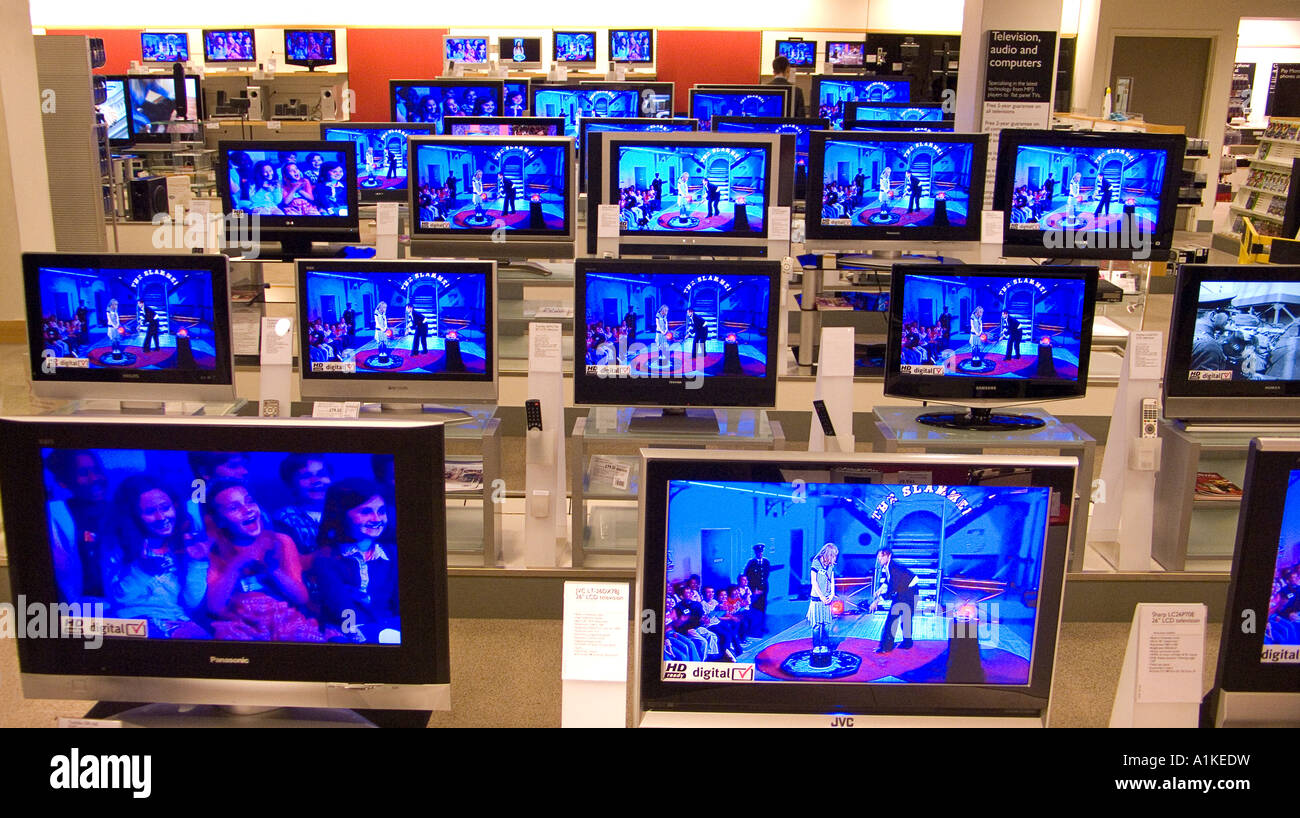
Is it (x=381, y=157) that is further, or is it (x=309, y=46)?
(x=309, y=46)

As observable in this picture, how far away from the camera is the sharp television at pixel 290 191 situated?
5852mm

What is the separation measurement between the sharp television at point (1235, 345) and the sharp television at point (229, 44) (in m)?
15.7

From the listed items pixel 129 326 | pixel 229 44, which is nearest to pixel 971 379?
pixel 129 326

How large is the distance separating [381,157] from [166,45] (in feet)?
37.0

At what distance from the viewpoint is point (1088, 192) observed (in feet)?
19.4

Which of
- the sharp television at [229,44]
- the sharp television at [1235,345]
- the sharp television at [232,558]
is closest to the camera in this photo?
the sharp television at [232,558]

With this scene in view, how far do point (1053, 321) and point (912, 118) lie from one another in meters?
5.51

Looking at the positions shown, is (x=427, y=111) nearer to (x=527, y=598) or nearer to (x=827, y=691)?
(x=527, y=598)

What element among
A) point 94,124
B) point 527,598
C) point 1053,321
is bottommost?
point 527,598

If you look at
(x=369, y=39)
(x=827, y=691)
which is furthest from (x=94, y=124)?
(x=369, y=39)

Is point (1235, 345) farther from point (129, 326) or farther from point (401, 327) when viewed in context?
point (129, 326)

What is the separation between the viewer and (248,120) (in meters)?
14.1

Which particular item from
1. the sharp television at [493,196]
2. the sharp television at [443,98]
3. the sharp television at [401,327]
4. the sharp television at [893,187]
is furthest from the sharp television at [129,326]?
the sharp television at [443,98]

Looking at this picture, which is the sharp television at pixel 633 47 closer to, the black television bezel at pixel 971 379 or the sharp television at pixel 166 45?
the sharp television at pixel 166 45
